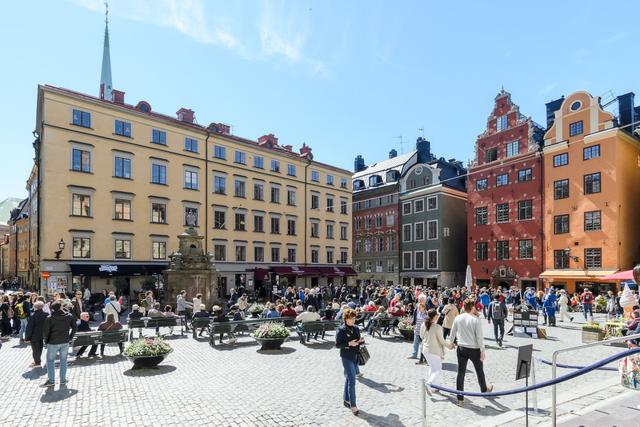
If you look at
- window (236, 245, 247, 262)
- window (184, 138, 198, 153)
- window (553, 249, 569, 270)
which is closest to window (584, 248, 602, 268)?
window (553, 249, 569, 270)

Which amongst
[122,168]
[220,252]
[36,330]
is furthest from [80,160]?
[36,330]

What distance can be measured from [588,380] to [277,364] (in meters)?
7.71

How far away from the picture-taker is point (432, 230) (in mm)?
46281

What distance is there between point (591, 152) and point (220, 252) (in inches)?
1302

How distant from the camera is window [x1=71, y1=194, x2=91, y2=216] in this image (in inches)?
1185

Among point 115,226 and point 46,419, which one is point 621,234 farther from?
point 115,226

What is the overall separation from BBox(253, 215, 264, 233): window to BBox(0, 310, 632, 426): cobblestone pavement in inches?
1125

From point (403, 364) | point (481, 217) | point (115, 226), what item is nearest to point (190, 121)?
point (115, 226)

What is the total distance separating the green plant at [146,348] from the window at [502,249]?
113ft

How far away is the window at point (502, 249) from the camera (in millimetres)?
38000

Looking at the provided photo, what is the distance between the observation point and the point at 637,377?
19.2 feet

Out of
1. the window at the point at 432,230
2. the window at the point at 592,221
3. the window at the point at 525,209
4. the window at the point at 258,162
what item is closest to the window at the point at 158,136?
the window at the point at 258,162

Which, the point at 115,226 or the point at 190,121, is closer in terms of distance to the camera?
the point at 115,226

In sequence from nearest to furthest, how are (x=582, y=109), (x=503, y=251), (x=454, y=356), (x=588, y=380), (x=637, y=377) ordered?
(x=637, y=377) → (x=588, y=380) → (x=454, y=356) → (x=582, y=109) → (x=503, y=251)
